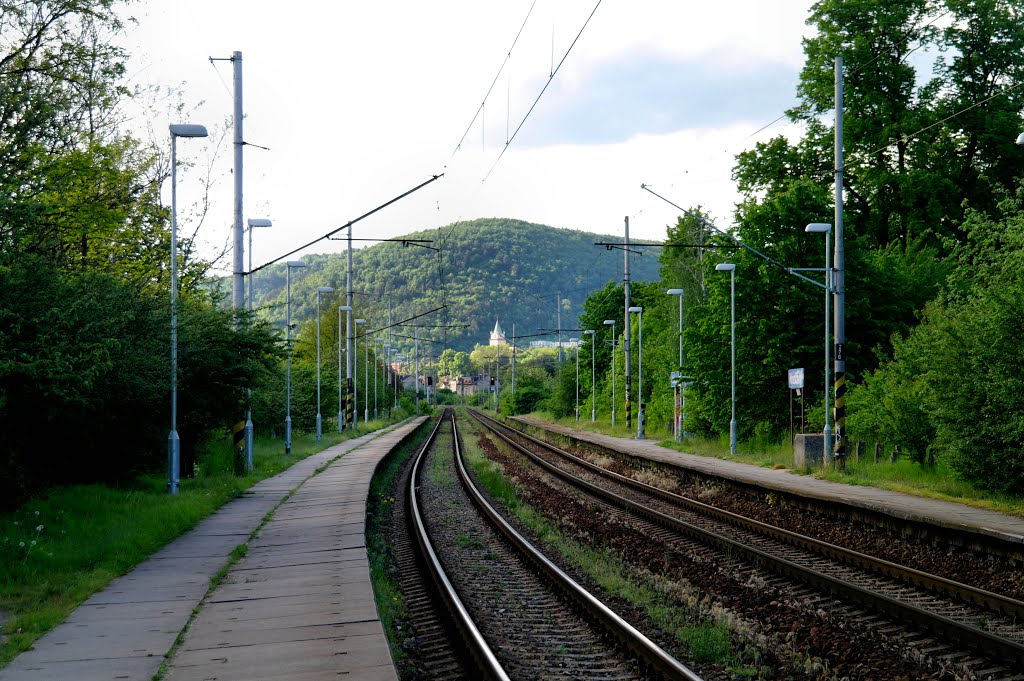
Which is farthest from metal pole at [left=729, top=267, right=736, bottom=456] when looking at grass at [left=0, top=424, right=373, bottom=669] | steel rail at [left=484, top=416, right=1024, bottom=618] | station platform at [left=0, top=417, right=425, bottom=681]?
station platform at [left=0, top=417, right=425, bottom=681]

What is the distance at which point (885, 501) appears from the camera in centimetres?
2002

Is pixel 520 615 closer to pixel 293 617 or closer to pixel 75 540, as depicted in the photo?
pixel 293 617

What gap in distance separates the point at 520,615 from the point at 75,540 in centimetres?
708

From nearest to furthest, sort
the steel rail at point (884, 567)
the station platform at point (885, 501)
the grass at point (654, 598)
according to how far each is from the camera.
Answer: the grass at point (654, 598) → the steel rail at point (884, 567) → the station platform at point (885, 501)

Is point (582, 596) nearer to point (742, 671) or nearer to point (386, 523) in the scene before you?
point (742, 671)

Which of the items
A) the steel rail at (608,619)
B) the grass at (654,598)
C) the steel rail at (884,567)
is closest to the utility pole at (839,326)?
the steel rail at (884,567)

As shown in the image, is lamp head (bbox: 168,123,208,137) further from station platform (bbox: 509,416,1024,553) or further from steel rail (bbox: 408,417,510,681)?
station platform (bbox: 509,416,1024,553)

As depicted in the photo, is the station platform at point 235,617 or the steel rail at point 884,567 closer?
the station platform at point 235,617

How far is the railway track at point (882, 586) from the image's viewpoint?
9.52m

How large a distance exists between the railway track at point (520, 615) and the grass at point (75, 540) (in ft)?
13.2

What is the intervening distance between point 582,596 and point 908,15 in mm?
41283

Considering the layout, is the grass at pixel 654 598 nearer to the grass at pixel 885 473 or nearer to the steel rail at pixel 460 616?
the steel rail at pixel 460 616

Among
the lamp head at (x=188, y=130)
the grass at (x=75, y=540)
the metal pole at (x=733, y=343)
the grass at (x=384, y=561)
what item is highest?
the lamp head at (x=188, y=130)

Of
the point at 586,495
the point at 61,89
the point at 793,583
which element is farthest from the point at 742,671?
the point at 61,89
